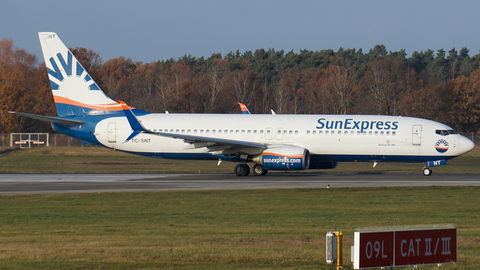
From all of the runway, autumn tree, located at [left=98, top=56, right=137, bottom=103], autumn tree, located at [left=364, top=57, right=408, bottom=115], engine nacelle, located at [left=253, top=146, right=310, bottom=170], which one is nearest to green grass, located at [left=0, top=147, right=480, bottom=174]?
engine nacelle, located at [left=253, top=146, right=310, bottom=170]

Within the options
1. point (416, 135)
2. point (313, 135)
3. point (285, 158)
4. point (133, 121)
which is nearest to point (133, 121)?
point (133, 121)

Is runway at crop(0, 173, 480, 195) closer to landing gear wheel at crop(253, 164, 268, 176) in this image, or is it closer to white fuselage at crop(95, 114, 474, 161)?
white fuselage at crop(95, 114, 474, 161)

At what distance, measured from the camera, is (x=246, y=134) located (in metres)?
31.0

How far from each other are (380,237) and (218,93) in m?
74.4

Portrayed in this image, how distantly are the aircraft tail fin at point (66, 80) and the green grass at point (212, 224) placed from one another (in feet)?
46.1

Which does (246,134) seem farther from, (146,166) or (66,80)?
(66,80)

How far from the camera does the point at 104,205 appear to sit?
1775 centimetres

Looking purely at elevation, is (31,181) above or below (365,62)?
below

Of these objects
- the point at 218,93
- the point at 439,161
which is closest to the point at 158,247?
the point at 439,161

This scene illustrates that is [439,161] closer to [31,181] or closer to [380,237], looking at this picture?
[31,181]

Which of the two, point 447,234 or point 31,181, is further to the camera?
point 31,181

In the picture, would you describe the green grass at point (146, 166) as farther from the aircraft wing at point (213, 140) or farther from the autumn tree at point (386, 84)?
the autumn tree at point (386, 84)

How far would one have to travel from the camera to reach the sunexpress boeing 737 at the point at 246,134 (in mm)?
29578

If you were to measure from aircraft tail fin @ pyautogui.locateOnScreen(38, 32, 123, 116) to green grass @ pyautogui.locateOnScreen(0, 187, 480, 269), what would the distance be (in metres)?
14.1
